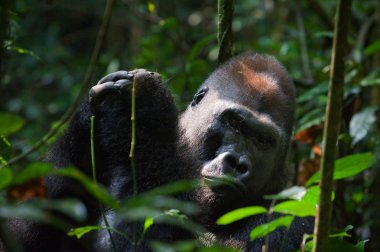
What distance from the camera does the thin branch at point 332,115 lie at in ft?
5.29

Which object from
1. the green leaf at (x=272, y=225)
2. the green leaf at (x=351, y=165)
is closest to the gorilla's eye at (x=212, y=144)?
the green leaf at (x=272, y=225)

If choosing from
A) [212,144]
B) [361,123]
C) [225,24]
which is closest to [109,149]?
[212,144]

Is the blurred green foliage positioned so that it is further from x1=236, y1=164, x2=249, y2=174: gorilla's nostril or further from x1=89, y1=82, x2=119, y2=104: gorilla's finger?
x1=236, y1=164, x2=249, y2=174: gorilla's nostril

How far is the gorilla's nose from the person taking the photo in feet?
9.61

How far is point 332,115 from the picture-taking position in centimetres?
164

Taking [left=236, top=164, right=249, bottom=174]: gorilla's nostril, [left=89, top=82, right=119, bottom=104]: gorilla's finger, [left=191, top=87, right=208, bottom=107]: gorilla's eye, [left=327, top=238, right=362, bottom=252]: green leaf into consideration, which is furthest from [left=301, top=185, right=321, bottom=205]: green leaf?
[left=191, top=87, right=208, bottom=107]: gorilla's eye

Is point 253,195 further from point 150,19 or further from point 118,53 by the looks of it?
point 118,53

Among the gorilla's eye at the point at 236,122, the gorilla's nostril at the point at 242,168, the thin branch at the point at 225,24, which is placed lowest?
the gorilla's nostril at the point at 242,168

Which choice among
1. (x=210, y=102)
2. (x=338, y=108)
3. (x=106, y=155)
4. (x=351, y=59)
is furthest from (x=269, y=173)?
(x=351, y=59)

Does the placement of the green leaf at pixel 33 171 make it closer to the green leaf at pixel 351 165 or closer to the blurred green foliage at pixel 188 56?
the blurred green foliage at pixel 188 56

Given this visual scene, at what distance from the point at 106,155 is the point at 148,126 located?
10.6 inches

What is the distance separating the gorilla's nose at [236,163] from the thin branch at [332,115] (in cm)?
128

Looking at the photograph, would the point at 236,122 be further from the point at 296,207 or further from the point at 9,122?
the point at 9,122

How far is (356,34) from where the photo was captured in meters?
5.73
